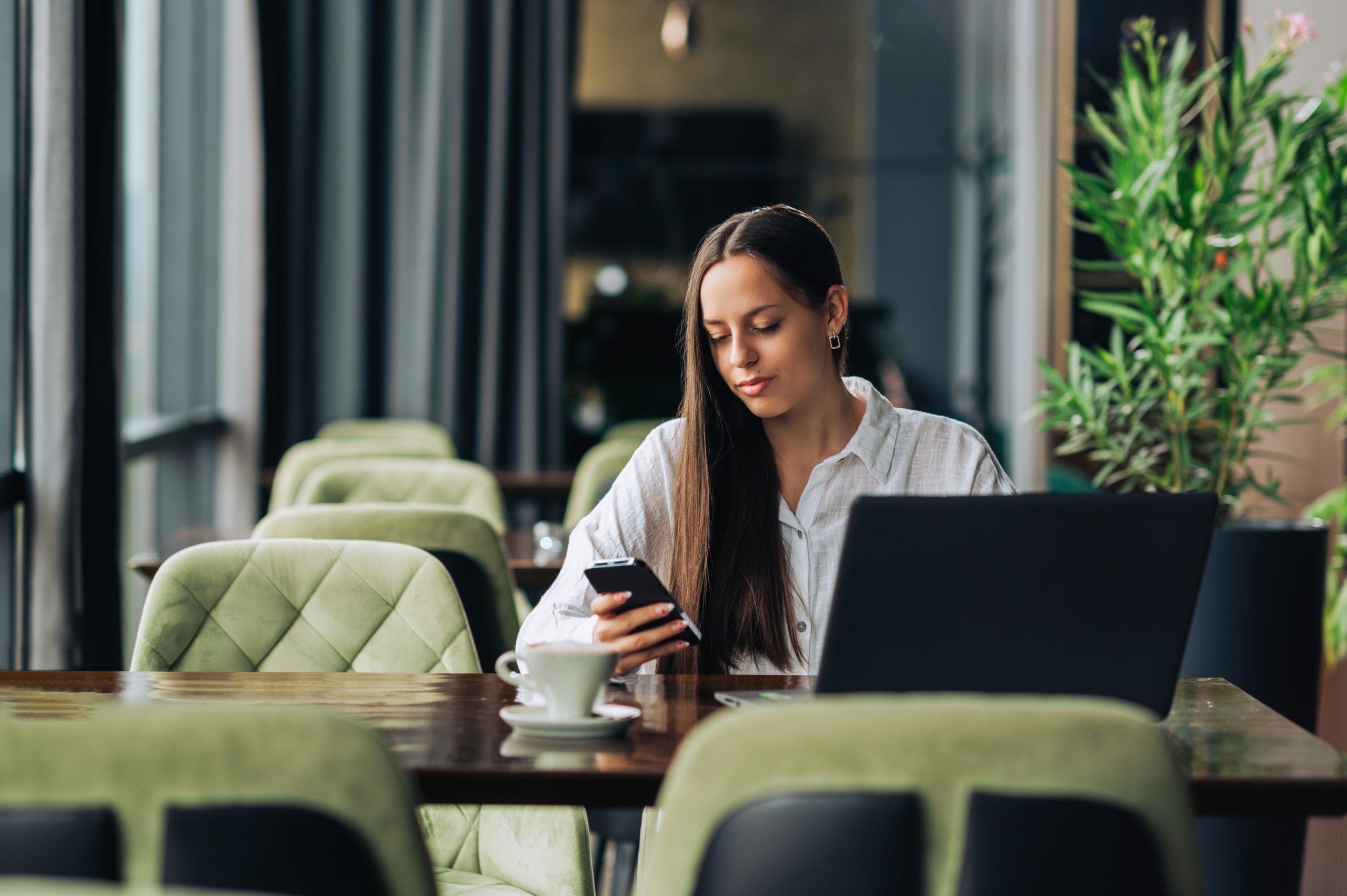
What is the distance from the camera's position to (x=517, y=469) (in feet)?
16.1

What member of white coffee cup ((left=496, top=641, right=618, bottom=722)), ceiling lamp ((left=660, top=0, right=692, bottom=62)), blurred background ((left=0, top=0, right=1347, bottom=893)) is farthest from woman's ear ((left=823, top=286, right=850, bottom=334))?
ceiling lamp ((left=660, top=0, right=692, bottom=62))

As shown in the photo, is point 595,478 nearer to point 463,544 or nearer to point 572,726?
point 463,544

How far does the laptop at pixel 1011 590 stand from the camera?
0.99 metres

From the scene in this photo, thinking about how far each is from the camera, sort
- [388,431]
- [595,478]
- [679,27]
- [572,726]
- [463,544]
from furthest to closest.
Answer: [679,27], [388,431], [595,478], [463,544], [572,726]

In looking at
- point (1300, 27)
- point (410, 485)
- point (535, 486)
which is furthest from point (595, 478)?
point (1300, 27)

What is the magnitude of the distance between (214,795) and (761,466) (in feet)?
3.20

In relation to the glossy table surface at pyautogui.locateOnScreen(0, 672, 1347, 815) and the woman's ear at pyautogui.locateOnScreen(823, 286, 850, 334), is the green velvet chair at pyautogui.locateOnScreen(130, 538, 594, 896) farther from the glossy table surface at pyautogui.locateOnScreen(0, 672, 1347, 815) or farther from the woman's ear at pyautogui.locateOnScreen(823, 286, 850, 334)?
the woman's ear at pyautogui.locateOnScreen(823, 286, 850, 334)

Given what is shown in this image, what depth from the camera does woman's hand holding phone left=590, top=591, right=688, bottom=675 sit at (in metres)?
1.23

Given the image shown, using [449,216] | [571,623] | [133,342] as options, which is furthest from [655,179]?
[571,623]

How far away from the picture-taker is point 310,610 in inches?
65.5

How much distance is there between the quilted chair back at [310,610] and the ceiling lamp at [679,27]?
19.5 feet

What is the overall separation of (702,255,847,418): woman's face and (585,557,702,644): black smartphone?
0.40m

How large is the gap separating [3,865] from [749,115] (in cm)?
819

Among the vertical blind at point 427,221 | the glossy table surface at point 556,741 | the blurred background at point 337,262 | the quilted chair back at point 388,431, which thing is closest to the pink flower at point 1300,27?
the blurred background at point 337,262
